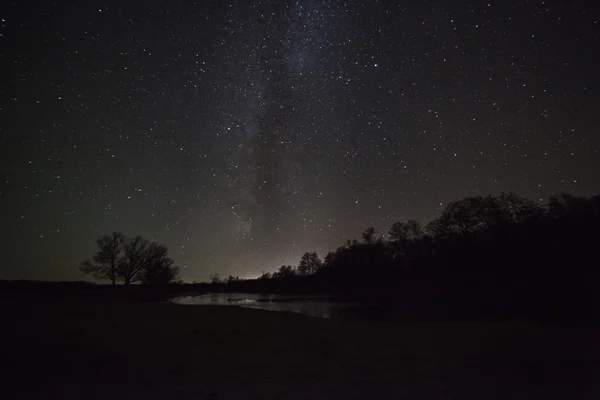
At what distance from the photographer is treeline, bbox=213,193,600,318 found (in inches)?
1577

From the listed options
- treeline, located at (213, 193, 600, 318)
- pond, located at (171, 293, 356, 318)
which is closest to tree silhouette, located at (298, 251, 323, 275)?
treeline, located at (213, 193, 600, 318)

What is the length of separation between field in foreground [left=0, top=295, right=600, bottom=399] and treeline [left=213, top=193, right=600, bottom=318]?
24477 millimetres

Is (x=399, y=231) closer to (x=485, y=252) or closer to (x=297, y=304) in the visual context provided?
(x=485, y=252)

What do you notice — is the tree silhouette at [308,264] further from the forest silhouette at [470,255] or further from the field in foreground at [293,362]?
the field in foreground at [293,362]

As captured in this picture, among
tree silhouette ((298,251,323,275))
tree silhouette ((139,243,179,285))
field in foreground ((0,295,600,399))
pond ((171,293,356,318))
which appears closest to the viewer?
field in foreground ((0,295,600,399))

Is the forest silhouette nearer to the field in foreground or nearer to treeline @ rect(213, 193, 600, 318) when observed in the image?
treeline @ rect(213, 193, 600, 318)

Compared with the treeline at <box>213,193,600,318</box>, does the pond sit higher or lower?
lower

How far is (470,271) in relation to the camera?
56344 mm

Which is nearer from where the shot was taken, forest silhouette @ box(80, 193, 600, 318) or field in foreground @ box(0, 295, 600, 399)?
field in foreground @ box(0, 295, 600, 399)

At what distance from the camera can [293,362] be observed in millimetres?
7273

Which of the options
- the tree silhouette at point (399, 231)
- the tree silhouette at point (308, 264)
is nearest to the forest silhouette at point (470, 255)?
the tree silhouette at point (399, 231)

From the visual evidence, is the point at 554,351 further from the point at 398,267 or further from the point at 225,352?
the point at 398,267

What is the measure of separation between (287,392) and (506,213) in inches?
2976

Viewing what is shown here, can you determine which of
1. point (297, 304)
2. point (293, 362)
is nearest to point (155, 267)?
point (297, 304)
